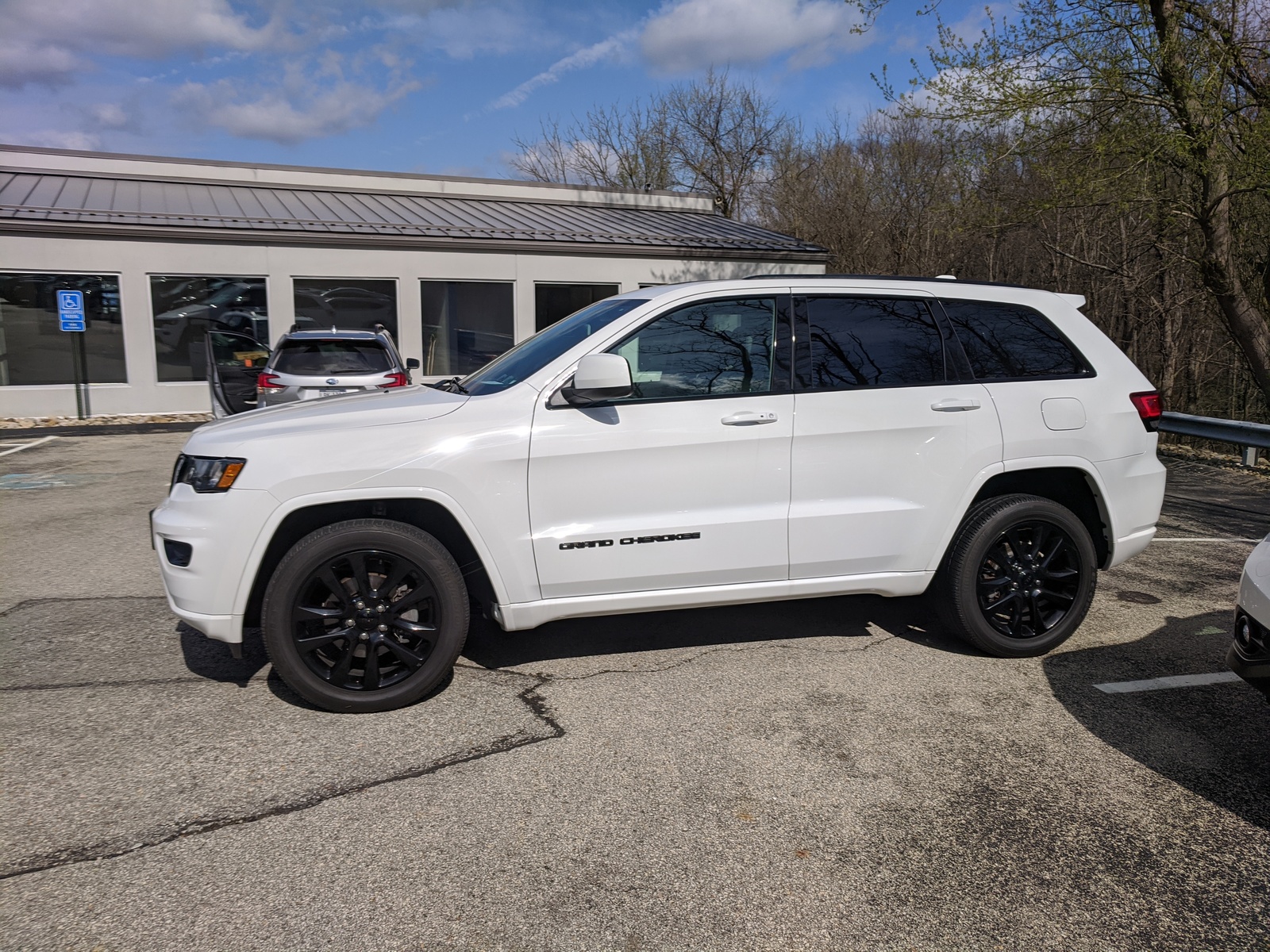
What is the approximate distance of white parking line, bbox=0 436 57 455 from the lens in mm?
12414

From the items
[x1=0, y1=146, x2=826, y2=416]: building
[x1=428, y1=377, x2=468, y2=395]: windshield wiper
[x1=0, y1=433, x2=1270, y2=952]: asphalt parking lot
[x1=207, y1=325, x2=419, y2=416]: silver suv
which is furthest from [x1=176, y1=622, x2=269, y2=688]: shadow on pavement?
[x1=0, y1=146, x2=826, y2=416]: building

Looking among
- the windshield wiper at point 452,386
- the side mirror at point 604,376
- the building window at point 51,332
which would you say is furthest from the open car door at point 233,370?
the side mirror at point 604,376

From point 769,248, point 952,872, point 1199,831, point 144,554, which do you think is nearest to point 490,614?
point 952,872

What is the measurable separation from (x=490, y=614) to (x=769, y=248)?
18203 mm

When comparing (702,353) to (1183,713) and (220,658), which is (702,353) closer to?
(1183,713)

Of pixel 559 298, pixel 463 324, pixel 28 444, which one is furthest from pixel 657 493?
pixel 559 298

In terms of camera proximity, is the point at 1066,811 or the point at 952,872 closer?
the point at 952,872

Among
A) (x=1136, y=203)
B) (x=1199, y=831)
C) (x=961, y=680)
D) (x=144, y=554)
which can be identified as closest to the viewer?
(x=1199, y=831)

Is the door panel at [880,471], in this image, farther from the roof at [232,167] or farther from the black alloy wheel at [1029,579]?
the roof at [232,167]

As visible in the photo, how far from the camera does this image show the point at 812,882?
113 inches

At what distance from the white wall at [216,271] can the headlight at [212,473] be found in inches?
575

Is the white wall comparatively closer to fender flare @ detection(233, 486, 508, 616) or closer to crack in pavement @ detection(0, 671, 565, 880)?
fender flare @ detection(233, 486, 508, 616)

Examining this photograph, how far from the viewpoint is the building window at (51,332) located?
16.0 m

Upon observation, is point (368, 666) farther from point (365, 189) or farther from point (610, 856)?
point (365, 189)
